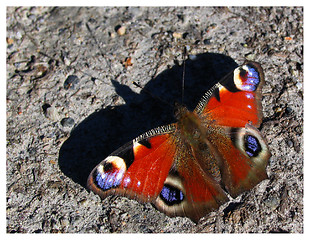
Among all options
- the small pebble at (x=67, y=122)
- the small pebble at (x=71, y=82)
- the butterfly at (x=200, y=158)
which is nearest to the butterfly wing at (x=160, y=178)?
the butterfly at (x=200, y=158)

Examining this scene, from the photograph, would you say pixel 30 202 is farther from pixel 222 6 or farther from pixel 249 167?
pixel 222 6

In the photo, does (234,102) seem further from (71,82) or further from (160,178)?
(71,82)

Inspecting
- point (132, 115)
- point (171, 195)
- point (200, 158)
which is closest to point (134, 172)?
point (171, 195)

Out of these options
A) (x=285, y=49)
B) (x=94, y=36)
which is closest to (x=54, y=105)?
(x=94, y=36)

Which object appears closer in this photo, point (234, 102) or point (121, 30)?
point (234, 102)

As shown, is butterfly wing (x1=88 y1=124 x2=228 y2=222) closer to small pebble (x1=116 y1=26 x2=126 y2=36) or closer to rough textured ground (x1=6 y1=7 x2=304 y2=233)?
rough textured ground (x1=6 y1=7 x2=304 y2=233)

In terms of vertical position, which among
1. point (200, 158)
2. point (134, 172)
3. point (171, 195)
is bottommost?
point (171, 195)

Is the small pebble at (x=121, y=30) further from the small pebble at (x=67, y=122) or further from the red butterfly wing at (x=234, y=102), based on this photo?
the red butterfly wing at (x=234, y=102)
